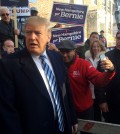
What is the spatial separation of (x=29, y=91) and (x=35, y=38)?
1.74ft

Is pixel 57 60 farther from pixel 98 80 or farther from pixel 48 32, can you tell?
pixel 98 80

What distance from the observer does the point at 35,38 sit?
133 inches

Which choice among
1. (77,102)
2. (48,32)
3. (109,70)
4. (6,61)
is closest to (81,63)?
(77,102)

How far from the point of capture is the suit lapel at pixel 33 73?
130 inches

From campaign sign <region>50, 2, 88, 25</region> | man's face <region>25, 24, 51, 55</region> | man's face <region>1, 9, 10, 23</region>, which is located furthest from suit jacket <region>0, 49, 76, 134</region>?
campaign sign <region>50, 2, 88, 25</region>

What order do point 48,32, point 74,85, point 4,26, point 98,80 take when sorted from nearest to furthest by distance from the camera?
point 48,32 < point 98,80 < point 74,85 < point 4,26

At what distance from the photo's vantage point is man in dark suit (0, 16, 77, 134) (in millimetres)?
3188

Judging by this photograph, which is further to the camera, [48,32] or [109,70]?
[109,70]

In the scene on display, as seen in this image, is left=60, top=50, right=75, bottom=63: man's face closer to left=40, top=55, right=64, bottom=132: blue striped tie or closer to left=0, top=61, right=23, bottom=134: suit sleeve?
left=40, top=55, right=64, bottom=132: blue striped tie

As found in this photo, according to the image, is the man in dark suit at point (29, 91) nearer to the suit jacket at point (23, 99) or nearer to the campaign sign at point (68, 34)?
the suit jacket at point (23, 99)

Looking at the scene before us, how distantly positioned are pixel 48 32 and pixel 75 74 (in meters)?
1.41

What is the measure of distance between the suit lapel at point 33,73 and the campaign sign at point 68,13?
416cm

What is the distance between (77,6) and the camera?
7.57 meters

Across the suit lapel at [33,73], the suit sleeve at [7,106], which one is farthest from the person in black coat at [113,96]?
the suit sleeve at [7,106]
